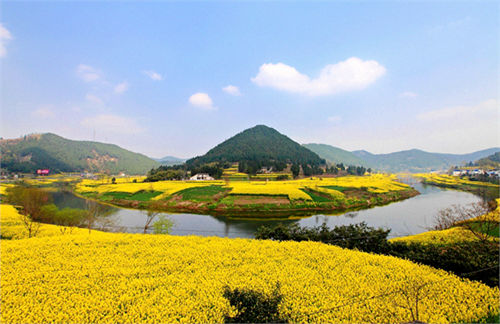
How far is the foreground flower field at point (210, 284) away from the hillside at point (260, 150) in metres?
86.2

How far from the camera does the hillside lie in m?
99.4

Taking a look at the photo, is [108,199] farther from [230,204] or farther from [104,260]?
[104,260]

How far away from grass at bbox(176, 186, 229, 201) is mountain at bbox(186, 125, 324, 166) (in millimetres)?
47791

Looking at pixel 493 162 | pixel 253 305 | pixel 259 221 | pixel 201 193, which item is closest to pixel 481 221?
pixel 253 305

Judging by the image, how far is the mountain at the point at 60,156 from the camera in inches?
3617

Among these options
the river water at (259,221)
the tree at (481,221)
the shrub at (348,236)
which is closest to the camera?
the shrub at (348,236)

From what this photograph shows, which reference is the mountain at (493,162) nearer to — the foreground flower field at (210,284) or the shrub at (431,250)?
the shrub at (431,250)

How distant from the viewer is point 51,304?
452cm

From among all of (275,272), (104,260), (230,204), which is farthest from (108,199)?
(275,272)

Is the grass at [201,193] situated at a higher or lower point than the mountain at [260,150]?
lower

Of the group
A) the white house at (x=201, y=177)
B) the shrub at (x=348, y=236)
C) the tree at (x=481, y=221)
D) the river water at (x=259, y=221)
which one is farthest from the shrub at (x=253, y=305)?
the white house at (x=201, y=177)

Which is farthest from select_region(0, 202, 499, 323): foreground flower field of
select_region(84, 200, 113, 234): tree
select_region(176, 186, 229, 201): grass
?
select_region(176, 186, 229, 201): grass

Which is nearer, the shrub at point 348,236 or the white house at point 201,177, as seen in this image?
the shrub at point 348,236

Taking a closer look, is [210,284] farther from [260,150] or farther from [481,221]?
[260,150]
